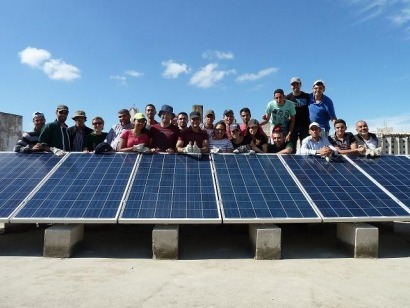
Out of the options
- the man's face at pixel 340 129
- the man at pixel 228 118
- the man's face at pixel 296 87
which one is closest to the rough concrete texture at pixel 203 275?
the man's face at pixel 340 129

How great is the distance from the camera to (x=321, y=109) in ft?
26.4

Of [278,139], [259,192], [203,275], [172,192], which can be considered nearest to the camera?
[203,275]

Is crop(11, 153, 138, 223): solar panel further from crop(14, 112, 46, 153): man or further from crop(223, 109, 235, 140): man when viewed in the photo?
crop(223, 109, 235, 140): man

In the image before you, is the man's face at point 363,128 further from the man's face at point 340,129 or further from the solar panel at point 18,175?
the solar panel at point 18,175

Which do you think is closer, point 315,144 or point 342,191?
point 342,191

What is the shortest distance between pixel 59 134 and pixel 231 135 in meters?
3.87

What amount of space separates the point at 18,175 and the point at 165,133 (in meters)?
2.95

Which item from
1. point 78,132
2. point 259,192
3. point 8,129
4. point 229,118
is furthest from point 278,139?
point 8,129

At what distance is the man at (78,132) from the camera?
7680mm

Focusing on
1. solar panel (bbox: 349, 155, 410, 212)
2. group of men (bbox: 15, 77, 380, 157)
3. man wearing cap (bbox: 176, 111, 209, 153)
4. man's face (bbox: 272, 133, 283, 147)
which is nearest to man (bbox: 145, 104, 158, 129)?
group of men (bbox: 15, 77, 380, 157)

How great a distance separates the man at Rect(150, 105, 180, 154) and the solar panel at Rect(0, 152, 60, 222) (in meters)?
2.02

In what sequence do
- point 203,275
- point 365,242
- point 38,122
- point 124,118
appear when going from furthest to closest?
point 124,118 → point 38,122 → point 365,242 → point 203,275

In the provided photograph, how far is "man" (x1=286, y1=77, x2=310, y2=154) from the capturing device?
8.20 metres

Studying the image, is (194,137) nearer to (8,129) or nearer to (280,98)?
(280,98)
